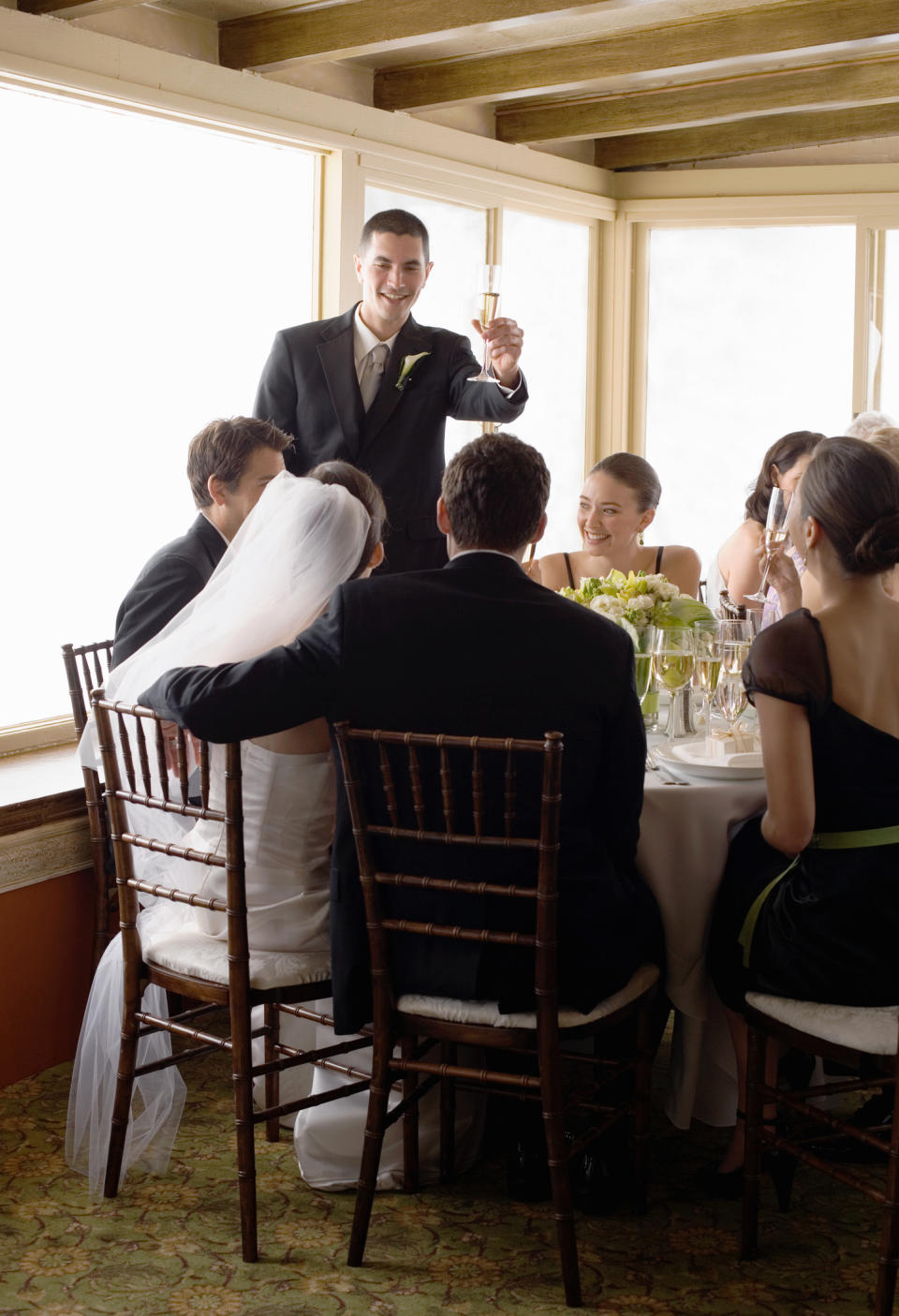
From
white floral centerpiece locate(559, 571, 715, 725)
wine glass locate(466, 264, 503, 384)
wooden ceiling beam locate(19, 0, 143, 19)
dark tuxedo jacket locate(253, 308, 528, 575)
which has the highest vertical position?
wooden ceiling beam locate(19, 0, 143, 19)

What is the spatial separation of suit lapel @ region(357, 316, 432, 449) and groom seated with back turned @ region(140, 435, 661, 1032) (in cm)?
173

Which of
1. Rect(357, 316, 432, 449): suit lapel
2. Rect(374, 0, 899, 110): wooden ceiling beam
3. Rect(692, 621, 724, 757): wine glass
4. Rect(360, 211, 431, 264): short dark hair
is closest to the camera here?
Rect(692, 621, 724, 757): wine glass

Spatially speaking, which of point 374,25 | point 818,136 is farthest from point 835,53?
point 374,25

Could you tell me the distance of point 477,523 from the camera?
2.18 meters

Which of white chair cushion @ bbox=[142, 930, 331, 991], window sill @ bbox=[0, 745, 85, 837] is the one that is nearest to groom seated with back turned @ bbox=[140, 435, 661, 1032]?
white chair cushion @ bbox=[142, 930, 331, 991]

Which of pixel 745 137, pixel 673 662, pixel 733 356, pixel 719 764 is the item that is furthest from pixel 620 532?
pixel 745 137

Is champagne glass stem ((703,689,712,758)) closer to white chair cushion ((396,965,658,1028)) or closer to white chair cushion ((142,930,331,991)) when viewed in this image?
white chair cushion ((396,965,658,1028))

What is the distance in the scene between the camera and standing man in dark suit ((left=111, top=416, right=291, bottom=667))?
3057 mm

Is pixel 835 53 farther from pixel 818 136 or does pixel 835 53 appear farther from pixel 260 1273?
pixel 260 1273

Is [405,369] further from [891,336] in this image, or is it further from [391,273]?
[891,336]

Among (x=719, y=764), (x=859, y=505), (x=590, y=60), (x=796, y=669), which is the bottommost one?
(x=719, y=764)

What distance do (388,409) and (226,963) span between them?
6.57 ft

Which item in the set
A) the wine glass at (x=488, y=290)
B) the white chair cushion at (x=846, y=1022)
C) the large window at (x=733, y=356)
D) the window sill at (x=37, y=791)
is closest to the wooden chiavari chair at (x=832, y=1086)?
the white chair cushion at (x=846, y=1022)

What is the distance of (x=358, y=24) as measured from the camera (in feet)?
13.2
